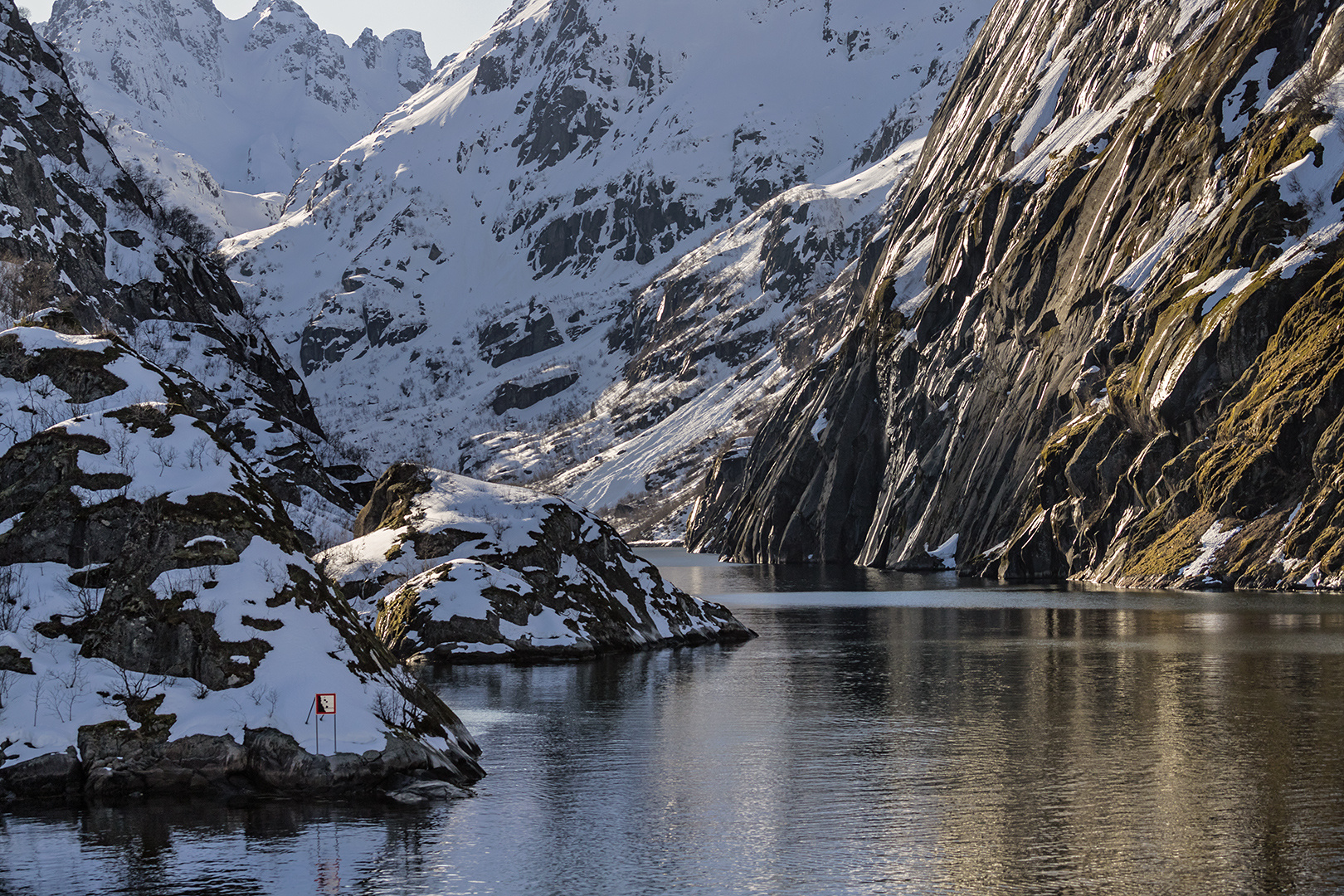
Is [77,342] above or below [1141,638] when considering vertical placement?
above

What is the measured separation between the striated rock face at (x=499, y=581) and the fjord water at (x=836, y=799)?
5.68 m

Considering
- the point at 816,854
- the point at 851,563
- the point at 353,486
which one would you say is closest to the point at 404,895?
the point at 816,854

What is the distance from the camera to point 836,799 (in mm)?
35938

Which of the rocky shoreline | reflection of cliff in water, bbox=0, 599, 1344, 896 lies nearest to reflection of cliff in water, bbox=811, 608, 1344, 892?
reflection of cliff in water, bbox=0, 599, 1344, 896

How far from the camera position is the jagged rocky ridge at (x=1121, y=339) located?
107812 mm

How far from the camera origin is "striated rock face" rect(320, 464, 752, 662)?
71375 millimetres

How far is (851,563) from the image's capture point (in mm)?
180875

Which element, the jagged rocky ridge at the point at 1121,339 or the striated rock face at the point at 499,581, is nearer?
the striated rock face at the point at 499,581

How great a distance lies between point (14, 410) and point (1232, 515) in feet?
298

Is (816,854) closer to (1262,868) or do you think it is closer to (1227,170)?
(1262,868)

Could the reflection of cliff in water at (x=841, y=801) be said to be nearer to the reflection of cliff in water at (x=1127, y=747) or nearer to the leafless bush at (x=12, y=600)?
the reflection of cliff in water at (x=1127, y=747)

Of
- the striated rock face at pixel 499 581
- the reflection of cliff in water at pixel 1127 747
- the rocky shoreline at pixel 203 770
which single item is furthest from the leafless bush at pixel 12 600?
the striated rock face at pixel 499 581

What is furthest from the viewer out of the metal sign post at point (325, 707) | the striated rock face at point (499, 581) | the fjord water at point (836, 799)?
the striated rock face at point (499, 581)

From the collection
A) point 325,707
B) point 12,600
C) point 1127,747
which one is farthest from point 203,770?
point 1127,747
